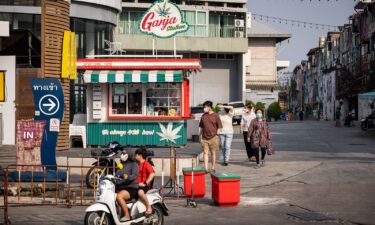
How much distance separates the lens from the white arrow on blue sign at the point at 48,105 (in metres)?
17.2

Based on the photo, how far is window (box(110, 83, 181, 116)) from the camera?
25500mm

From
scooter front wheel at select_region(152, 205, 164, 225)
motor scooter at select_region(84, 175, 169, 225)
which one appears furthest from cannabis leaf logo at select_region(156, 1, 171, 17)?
scooter front wheel at select_region(152, 205, 164, 225)

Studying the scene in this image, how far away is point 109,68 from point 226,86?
4853 cm

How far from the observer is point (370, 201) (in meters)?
14.2

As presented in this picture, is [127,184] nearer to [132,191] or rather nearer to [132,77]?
[132,191]

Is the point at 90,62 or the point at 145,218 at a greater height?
the point at 90,62

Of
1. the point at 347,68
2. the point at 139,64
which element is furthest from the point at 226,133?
the point at 347,68

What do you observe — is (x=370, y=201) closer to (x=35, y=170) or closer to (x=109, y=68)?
(x=35, y=170)

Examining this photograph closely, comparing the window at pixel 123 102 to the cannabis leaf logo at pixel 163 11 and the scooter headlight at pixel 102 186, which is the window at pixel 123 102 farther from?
the scooter headlight at pixel 102 186

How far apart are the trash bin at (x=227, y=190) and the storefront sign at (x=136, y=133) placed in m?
11.6

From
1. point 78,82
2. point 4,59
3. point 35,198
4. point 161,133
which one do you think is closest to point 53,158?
point 35,198

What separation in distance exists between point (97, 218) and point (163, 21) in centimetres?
1804

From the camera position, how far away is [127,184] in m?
11.2

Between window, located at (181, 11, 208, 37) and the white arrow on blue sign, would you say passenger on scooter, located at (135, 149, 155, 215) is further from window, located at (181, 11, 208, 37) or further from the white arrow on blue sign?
window, located at (181, 11, 208, 37)
